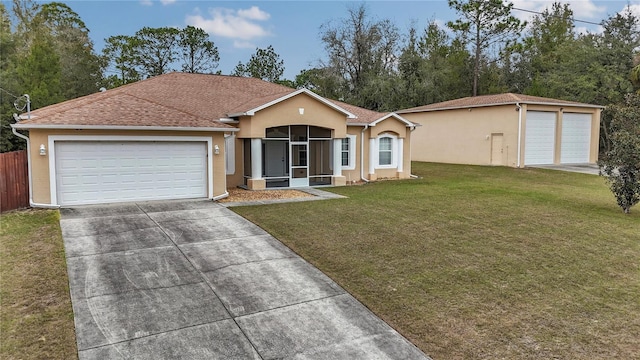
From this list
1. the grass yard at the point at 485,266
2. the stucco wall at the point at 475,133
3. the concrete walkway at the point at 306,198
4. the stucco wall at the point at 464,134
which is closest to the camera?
the grass yard at the point at 485,266

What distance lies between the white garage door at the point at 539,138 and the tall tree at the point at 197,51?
28.9 metres

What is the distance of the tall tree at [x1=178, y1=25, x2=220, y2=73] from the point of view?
38.8 m

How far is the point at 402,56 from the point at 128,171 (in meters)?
30.3

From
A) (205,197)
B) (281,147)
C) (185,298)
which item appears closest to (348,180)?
(281,147)

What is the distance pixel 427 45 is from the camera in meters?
41.2

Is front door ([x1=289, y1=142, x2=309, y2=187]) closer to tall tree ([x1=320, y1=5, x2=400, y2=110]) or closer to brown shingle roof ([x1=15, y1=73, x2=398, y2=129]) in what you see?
brown shingle roof ([x1=15, y1=73, x2=398, y2=129])

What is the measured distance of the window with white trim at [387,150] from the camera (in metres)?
19.3

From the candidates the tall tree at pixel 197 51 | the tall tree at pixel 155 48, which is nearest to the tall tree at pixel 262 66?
the tall tree at pixel 197 51

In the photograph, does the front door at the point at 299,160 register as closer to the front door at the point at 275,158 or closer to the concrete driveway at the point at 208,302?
the front door at the point at 275,158

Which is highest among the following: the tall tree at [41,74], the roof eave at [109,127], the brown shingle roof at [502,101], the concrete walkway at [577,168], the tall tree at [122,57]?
the tall tree at [122,57]

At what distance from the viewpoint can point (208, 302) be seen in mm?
5652

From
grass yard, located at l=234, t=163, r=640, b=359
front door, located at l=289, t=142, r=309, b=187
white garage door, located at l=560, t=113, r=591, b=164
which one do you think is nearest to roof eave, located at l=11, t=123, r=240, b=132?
grass yard, located at l=234, t=163, r=640, b=359

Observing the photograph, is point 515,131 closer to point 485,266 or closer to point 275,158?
point 275,158

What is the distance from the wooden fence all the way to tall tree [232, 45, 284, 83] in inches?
1210
